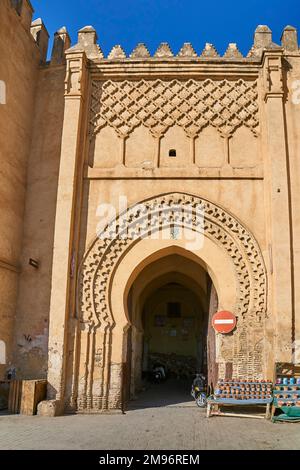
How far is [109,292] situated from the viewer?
31.1 ft

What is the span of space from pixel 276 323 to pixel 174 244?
2589 millimetres

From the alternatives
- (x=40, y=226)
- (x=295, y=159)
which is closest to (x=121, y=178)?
(x=40, y=226)

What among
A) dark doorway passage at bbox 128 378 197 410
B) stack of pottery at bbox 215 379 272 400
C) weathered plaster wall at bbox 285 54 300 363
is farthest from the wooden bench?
dark doorway passage at bbox 128 378 197 410

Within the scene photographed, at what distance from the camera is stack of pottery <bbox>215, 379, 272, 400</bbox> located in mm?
8234

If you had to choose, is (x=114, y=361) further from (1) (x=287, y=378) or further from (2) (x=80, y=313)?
(1) (x=287, y=378)

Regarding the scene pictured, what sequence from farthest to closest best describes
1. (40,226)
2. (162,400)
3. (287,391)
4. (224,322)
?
(162,400)
(40,226)
(224,322)
(287,391)

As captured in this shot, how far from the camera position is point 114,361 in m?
9.15

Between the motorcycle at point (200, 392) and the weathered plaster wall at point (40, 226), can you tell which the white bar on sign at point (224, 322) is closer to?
the motorcycle at point (200, 392)

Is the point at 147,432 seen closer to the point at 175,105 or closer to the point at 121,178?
the point at 121,178

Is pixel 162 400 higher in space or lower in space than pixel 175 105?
lower

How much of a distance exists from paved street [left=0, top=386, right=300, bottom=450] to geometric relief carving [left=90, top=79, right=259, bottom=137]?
5.99 metres

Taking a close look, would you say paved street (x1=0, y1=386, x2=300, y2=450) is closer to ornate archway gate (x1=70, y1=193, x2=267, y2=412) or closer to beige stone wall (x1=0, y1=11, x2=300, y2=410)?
ornate archway gate (x1=70, y1=193, x2=267, y2=412)

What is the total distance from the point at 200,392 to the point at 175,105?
259 inches
